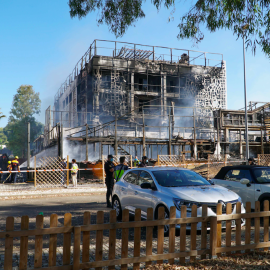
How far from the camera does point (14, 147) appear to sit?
59.8 meters

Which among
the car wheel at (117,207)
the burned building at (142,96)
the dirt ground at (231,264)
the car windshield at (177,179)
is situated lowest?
the dirt ground at (231,264)

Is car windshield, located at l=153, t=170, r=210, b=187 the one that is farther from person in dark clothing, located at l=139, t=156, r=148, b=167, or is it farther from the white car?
person in dark clothing, located at l=139, t=156, r=148, b=167

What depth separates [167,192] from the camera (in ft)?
23.7

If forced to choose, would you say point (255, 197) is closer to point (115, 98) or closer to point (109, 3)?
point (109, 3)

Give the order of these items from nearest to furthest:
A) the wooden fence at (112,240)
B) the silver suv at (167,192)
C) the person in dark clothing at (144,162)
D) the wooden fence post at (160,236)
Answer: the wooden fence at (112,240)
the wooden fence post at (160,236)
the silver suv at (167,192)
the person in dark clothing at (144,162)

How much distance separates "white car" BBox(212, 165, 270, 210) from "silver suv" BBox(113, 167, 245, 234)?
131cm

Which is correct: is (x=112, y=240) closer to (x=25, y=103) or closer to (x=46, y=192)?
(x=46, y=192)

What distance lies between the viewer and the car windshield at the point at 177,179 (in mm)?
7828

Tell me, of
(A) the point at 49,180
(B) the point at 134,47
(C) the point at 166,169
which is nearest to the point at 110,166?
(C) the point at 166,169

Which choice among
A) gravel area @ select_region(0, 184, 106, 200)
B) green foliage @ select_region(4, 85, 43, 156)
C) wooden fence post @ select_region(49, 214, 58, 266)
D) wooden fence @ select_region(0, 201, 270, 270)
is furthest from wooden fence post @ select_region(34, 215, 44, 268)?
green foliage @ select_region(4, 85, 43, 156)

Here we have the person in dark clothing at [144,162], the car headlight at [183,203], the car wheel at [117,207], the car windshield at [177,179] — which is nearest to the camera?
the car headlight at [183,203]

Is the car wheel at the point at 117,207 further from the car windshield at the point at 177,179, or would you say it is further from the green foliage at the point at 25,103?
the green foliage at the point at 25,103

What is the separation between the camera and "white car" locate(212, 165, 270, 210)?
8.76m

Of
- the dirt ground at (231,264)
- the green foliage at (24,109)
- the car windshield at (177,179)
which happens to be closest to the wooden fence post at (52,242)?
the dirt ground at (231,264)
